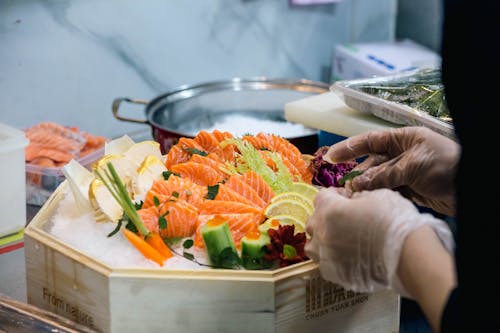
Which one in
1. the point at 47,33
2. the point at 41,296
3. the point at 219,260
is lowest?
the point at 41,296

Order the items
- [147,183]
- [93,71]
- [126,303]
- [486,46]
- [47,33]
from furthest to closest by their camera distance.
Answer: [93,71], [47,33], [147,183], [126,303], [486,46]

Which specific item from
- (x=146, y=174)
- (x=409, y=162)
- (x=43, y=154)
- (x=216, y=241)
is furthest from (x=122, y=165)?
(x=43, y=154)

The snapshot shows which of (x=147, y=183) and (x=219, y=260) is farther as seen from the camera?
(x=147, y=183)

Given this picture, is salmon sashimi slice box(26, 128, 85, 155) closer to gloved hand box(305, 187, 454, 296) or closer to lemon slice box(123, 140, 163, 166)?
lemon slice box(123, 140, 163, 166)

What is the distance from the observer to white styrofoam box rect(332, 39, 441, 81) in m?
3.21

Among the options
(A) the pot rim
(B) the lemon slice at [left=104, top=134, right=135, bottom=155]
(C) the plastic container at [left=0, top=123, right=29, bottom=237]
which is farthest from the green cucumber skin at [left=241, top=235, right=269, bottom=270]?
(A) the pot rim

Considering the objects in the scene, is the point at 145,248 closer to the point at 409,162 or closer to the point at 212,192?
the point at 212,192

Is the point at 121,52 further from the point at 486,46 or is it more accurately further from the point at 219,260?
the point at 486,46

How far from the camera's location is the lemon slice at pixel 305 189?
5.03 feet

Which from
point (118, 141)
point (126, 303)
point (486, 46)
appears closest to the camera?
point (486, 46)

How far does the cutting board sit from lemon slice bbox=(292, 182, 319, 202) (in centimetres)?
50

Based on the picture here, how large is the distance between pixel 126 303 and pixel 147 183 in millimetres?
388

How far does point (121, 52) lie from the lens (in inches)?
114

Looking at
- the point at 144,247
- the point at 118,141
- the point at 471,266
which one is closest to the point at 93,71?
the point at 118,141
